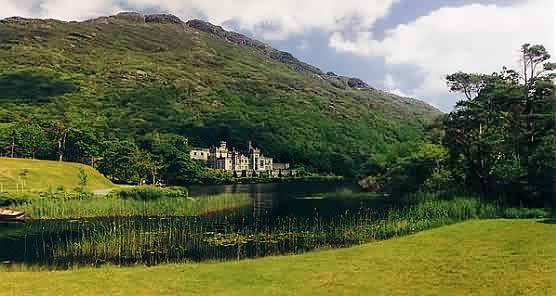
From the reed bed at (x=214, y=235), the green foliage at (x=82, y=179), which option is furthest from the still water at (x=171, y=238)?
the green foliage at (x=82, y=179)

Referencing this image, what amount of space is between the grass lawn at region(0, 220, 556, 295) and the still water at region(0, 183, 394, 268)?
634 centimetres

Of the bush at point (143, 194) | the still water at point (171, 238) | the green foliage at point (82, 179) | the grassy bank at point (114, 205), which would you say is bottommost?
the still water at point (171, 238)

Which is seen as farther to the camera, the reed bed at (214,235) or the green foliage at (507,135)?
the green foliage at (507,135)

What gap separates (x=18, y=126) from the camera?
4316 inches

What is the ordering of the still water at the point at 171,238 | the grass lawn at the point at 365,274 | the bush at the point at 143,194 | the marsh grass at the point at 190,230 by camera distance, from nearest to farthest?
1. the grass lawn at the point at 365,274
2. the still water at the point at 171,238
3. the marsh grass at the point at 190,230
4. the bush at the point at 143,194

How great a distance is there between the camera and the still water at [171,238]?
28.9 m

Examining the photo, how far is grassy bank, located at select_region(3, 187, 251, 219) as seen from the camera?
49688mm

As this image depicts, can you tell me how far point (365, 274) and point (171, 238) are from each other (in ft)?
64.2

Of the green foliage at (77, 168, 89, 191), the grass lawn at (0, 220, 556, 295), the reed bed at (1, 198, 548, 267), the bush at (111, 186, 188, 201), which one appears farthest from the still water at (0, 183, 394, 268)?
the green foliage at (77, 168, 89, 191)

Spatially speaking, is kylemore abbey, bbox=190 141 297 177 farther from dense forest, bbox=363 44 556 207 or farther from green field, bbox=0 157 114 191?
dense forest, bbox=363 44 556 207

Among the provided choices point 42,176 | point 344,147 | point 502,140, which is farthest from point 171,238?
point 344,147

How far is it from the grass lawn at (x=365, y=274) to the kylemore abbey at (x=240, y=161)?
140m

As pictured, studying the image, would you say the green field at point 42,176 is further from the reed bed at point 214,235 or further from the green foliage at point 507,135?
the green foliage at point 507,135

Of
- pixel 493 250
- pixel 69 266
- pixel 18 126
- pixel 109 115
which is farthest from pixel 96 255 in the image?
pixel 109 115
